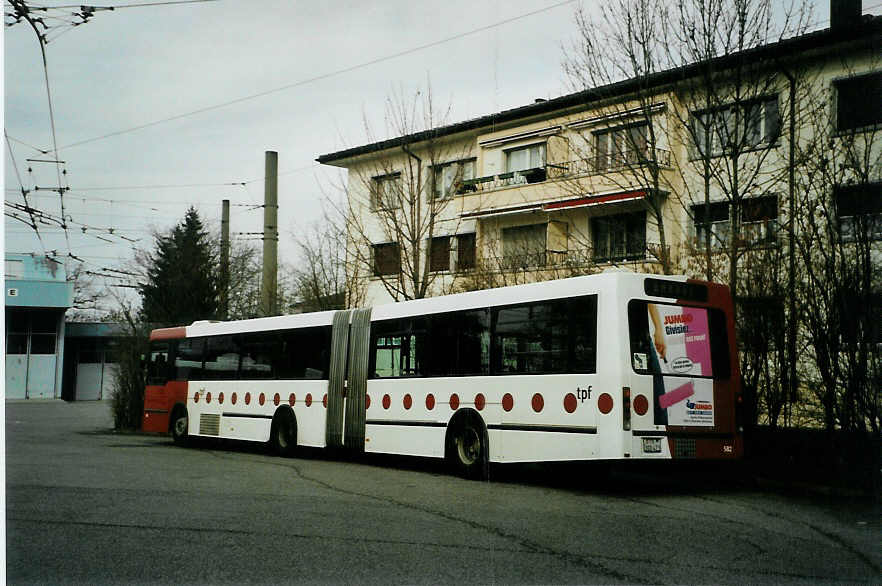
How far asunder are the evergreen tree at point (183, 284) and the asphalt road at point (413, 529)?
15089mm

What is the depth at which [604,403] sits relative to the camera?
11.6 m

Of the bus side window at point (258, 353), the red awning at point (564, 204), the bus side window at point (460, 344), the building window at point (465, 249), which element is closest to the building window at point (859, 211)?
the bus side window at point (460, 344)

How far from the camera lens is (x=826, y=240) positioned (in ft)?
40.7

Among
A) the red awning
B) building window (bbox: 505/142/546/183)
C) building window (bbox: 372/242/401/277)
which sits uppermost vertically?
building window (bbox: 505/142/546/183)

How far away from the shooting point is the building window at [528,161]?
26375 mm

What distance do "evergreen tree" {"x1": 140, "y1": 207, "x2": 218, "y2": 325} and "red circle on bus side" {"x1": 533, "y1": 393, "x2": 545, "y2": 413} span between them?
17.4 meters

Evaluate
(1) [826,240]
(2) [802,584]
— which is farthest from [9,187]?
(1) [826,240]

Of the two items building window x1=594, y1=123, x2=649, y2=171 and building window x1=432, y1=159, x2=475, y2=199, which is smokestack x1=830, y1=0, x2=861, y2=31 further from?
building window x1=432, y1=159, x2=475, y2=199

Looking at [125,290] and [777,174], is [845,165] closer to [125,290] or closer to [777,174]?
[777,174]

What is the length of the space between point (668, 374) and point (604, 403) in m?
0.95

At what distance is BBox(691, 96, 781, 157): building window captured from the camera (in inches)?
642

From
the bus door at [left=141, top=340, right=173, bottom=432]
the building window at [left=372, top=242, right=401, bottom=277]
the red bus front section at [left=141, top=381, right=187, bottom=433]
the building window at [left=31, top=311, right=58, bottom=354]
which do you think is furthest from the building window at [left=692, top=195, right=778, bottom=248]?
the bus door at [left=141, top=340, right=173, bottom=432]

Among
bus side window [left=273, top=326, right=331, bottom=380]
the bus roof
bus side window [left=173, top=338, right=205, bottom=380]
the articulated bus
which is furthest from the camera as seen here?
bus side window [left=173, top=338, right=205, bottom=380]

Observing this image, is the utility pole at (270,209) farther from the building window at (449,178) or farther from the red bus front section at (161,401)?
the building window at (449,178)
